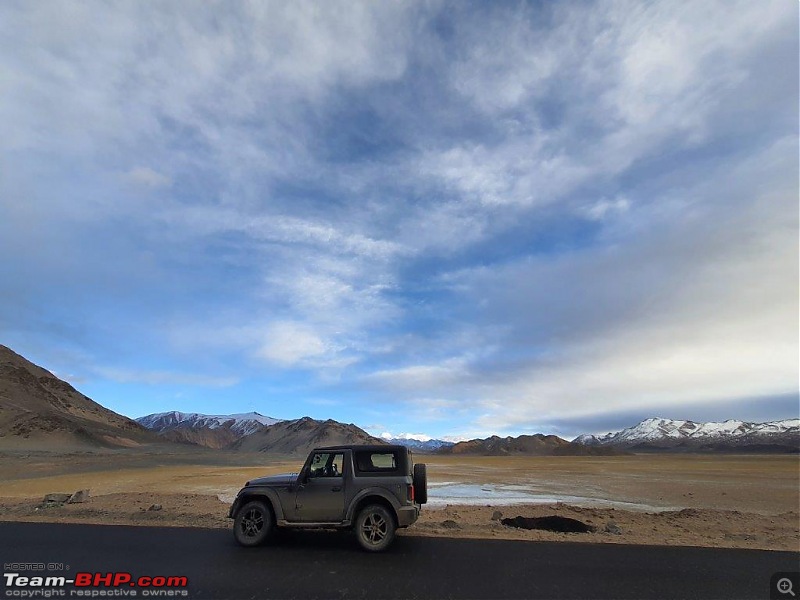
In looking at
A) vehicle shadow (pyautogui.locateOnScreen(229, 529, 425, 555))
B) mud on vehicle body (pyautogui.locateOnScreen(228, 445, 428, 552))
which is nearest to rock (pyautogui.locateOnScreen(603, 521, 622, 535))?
vehicle shadow (pyautogui.locateOnScreen(229, 529, 425, 555))

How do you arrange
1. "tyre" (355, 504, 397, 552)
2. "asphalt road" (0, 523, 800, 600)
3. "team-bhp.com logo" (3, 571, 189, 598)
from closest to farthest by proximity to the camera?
1. "team-bhp.com logo" (3, 571, 189, 598)
2. "asphalt road" (0, 523, 800, 600)
3. "tyre" (355, 504, 397, 552)

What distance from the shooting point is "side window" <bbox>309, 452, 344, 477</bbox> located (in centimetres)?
1065

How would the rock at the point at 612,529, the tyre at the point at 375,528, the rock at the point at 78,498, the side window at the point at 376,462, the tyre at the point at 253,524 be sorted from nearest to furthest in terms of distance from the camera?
1. the tyre at the point at 375,528
2. the tyre at the point at 253,524
3. the side window at the point at 376,462
4. the rock at the point at 612,529
5. the rock at the point at 78,498

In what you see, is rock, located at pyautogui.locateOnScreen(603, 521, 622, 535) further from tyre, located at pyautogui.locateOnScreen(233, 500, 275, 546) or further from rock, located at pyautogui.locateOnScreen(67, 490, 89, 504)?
rock, located at pyautogui.locateOnScreen(67, 490, 89, 504)

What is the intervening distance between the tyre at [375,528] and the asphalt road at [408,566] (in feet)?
0.92

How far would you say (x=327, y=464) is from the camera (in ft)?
35.4

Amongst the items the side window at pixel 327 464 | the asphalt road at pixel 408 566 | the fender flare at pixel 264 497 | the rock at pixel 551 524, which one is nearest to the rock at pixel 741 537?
the asphalt road at pixel 408 566

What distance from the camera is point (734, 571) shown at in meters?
8.90

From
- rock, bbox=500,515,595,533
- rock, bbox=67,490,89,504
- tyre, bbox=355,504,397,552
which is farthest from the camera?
rock, bbox=67,490,89,504

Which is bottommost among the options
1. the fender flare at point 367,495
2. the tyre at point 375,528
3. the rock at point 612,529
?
the rock at point 612,529

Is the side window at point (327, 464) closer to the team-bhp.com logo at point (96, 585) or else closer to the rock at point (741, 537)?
the team-bhp.com logo at point (96, 585)

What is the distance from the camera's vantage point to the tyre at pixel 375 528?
9.97 m

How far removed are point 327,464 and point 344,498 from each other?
2.85ft

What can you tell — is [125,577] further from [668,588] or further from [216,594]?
[668,588]
